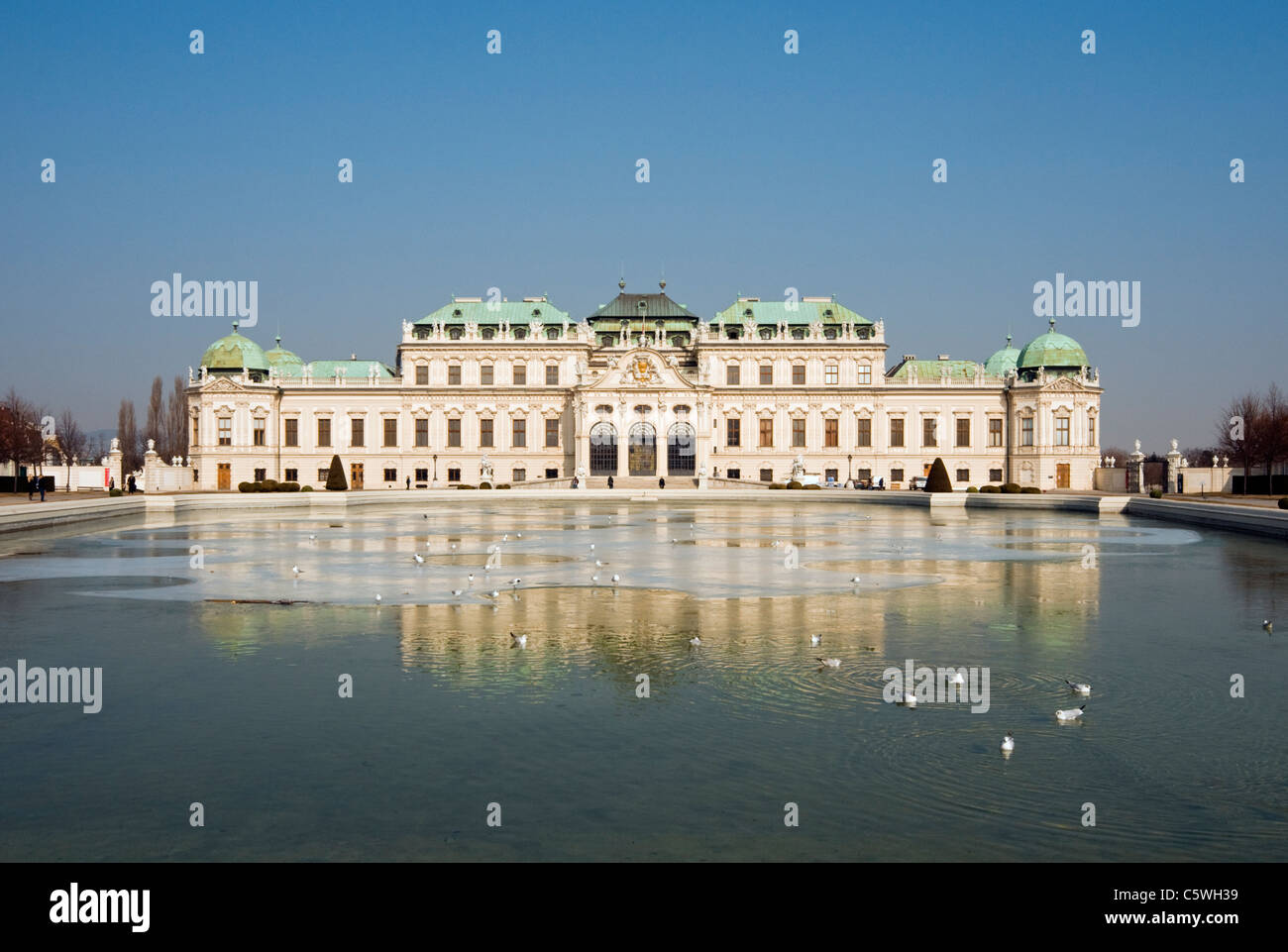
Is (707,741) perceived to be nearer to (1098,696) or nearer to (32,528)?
(1098,696)

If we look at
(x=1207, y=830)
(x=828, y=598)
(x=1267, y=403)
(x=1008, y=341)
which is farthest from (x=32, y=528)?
(x=1267, y=403)

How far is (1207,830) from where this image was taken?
335 inches

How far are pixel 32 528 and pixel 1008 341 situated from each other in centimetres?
8617

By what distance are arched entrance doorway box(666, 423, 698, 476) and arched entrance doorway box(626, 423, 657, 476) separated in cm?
127

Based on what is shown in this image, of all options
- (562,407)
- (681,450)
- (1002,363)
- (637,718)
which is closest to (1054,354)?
(1002,363)

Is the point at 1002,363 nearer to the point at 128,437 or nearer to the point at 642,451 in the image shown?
the point at 642,451

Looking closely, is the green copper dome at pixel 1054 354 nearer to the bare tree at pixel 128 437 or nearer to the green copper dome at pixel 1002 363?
the green copper dome at pixel 1002 363

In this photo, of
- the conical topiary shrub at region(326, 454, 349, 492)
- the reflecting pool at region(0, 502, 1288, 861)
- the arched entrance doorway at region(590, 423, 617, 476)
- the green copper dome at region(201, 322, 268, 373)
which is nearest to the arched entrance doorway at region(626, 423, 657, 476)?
the arched entrance doorway at region(590, 423, 617, 476)

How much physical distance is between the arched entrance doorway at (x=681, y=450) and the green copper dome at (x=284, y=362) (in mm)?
34521

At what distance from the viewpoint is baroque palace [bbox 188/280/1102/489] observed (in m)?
94.9

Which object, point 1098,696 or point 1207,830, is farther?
point 1098,696

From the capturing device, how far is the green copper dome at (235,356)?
9562cm

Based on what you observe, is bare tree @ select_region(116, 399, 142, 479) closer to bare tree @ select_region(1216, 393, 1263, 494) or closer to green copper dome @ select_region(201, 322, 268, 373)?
green copper dome @ select_region(201, 322, 268, 373)

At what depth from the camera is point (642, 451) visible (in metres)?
92.9
